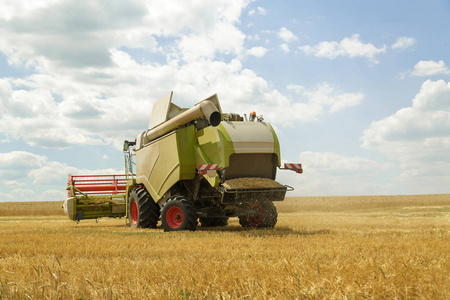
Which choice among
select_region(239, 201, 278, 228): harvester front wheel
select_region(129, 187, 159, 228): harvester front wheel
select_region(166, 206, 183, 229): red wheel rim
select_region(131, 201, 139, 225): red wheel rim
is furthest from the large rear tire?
select_region(166, 206, 183, 229): red wheel rim

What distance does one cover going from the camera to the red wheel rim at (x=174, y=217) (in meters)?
12.3

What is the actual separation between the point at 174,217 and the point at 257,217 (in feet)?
8.11

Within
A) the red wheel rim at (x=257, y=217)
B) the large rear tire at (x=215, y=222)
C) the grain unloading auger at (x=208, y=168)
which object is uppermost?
the grain unloading auger at (x=208, y=168)

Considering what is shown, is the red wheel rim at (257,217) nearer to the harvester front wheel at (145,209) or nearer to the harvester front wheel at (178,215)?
the harvester front wheel at (178,215)

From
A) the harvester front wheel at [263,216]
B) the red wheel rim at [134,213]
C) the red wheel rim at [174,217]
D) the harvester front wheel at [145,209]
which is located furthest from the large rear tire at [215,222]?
the red wheel rim at [174,217]

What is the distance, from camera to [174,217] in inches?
493

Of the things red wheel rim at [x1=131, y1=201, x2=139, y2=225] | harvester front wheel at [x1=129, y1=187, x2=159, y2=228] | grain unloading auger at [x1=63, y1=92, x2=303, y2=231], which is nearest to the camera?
grain unloading auger at [x1=63, y1=92, x2=303, y2=231]

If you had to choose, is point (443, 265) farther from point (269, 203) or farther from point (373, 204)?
point (373, 204)

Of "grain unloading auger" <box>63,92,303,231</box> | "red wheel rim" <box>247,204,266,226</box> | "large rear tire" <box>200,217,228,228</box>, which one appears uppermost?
"grain unloading auger" <box>63,92,303,231</box>

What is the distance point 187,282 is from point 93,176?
1567 centimetres

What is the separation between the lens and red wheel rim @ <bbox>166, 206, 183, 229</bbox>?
12.3 m

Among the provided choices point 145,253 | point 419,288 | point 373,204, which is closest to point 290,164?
point 145,253

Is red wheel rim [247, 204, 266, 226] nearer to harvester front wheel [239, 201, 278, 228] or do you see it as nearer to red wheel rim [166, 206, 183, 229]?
harvester front wheel [239, 201, 278, 228]

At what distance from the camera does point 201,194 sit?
502 inches
